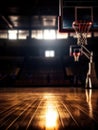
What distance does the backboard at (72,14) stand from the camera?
13180mm

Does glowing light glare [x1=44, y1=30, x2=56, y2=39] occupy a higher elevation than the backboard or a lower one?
higher

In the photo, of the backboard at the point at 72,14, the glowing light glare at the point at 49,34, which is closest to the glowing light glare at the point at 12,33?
the glowing light glare at the point at 49,34

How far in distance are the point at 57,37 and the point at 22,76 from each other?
983 cm

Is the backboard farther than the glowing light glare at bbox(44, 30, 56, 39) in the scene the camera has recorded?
No

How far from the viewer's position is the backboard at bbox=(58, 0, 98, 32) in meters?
13.2

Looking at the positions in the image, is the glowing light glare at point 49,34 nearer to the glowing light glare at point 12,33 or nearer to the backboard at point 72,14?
the glowing light glare at point 12,33

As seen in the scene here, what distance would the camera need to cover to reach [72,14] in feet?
45.9

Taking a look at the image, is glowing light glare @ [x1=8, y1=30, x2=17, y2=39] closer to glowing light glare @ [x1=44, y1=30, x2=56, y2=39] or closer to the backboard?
glowing light glare @ [x1=44, y1=30, x2=56, y2=39]

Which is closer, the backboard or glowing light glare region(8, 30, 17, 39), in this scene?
the backboard

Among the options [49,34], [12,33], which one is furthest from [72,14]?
[12,33]

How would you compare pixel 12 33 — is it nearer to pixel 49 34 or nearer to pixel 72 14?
pixel 49 34

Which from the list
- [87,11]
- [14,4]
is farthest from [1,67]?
[87,11]

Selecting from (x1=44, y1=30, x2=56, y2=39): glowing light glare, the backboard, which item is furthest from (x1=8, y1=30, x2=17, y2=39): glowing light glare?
the backboard

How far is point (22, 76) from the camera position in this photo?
80.7 feet
